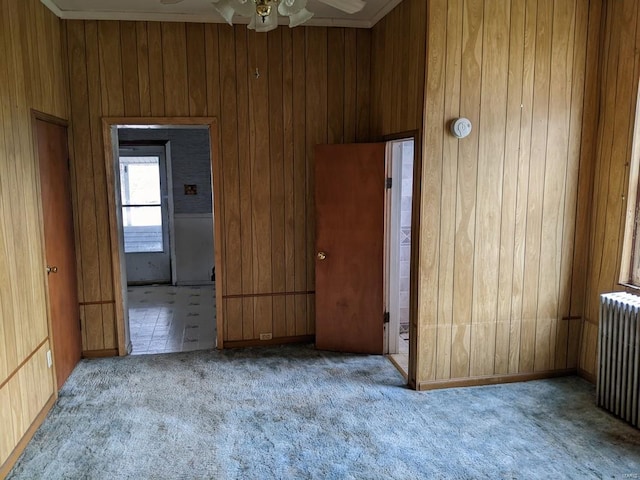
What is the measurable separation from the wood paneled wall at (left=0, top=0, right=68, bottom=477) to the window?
3515mm

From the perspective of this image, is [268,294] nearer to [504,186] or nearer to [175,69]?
[175,69]

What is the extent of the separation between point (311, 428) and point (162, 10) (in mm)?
3503

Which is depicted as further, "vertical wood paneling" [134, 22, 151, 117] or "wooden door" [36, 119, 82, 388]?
"vertical wood paneling" [134, 22, 151, 117]

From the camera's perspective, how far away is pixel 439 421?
10.8 feet

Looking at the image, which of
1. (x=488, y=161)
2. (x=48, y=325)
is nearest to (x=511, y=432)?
(x=488, y=161)

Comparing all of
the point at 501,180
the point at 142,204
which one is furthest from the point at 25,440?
the point at 142,204

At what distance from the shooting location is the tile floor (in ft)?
15.7

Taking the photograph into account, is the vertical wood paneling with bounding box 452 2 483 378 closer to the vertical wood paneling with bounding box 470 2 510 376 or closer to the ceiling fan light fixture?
the vertical wood paneling with bounding box 470 2 510 376

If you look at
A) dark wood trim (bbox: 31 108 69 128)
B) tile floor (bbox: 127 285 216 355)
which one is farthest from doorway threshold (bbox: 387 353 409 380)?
dark wood trim (bbox: 31 108 69 128)

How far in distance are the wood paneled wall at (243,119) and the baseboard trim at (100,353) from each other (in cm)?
4

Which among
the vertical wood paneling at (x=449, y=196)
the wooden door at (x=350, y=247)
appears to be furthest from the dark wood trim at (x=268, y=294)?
the vertical wood paneling at (x=449, y=196)

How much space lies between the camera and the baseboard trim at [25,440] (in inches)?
108

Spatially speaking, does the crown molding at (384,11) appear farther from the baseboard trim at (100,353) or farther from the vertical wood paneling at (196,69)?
the baseboard trim at (100,353)

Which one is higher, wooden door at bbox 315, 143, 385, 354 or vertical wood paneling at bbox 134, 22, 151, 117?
vertical wood paneling at bbox 134, 22, 151, 117
